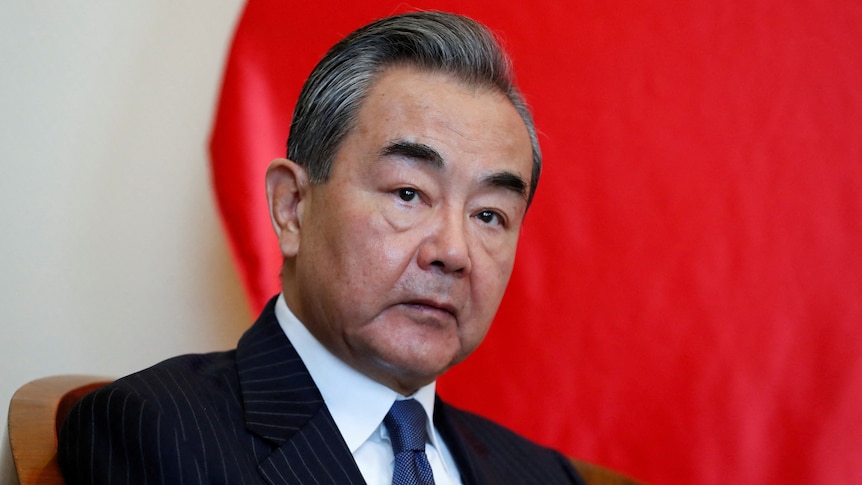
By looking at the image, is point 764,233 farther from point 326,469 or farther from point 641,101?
point 326,469

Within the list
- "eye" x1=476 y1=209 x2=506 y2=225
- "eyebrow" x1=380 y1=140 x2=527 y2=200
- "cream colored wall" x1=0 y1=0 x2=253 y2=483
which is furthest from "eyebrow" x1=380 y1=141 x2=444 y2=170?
"cream colored wall" x1=0 y1=0 x2=253 y2=483

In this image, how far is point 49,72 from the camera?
5.62 ft

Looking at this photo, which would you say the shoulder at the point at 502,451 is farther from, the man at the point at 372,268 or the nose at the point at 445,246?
the nose at the point at 445,246

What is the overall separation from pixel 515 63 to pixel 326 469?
1087 mm

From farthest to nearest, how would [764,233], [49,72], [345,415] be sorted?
[764,233], [49,72], [345,415]

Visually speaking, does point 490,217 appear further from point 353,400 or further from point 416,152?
point 353,400

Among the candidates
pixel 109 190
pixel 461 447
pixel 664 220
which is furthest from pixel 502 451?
pixel 109 190

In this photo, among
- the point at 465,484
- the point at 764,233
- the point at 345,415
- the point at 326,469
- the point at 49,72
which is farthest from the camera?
the point at 764,233

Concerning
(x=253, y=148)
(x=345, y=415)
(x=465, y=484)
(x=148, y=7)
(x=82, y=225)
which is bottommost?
(x=465, y=484)

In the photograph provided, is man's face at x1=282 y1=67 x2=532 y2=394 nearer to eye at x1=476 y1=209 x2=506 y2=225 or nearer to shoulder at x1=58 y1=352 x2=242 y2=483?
eye at x1=476 y1=209 x2=506 y2=225

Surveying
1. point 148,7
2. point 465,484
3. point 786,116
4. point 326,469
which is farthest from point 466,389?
point 148,7

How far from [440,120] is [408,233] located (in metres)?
0.20

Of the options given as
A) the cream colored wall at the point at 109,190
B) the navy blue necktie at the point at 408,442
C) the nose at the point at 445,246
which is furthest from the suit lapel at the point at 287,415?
the cream colored wall at the point at 109,190

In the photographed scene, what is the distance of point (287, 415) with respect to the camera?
1.28 meters
